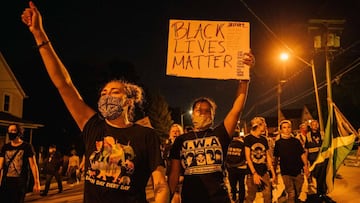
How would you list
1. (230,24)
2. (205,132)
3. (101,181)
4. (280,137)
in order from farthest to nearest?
1. (280,137)
2. (230,24)
3. (205,132)
4. (101,181)

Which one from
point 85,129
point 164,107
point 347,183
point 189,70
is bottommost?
point 347,183

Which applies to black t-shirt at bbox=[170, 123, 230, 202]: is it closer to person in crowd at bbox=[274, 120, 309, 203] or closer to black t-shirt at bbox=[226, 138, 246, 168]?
person in crowd at bbox=[274, 120, 309, 203]

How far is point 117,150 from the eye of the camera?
313 centimetres

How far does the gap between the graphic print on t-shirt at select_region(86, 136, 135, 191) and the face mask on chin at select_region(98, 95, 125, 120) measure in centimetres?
20

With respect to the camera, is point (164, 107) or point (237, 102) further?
point (164, 107)

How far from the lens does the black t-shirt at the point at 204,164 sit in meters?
4.33

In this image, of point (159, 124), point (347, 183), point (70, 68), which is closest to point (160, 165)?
point (347, 183)

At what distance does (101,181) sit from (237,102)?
6.84ft

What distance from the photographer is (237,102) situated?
4.72 metres

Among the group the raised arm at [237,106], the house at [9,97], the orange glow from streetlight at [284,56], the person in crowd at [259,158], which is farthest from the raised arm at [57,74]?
the house at [9,97]

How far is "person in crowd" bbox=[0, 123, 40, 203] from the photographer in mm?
7273

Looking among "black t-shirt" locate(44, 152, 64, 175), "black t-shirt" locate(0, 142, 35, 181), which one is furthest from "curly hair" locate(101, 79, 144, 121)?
"black t-shirt" locate(44, 152, 64, 175)

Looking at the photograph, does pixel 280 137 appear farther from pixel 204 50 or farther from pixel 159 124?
pixel 159 124

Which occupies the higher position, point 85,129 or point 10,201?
point 85,129
